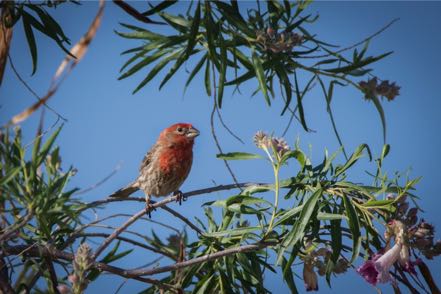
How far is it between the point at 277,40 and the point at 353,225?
1.06 metres

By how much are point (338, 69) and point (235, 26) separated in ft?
2.08

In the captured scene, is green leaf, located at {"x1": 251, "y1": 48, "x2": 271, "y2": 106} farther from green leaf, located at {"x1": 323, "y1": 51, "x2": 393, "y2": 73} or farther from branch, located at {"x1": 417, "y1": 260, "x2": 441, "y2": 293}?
branch, located at {"x1": 417, "y1": 260, "x2": 441, "y2": 293}

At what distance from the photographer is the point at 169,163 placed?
21.6 feet

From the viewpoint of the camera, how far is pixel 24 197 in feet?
10.4

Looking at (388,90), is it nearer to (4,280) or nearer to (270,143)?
(270,143)

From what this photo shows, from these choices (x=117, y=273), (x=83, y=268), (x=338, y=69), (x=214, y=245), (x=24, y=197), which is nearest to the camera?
(x=83, y=268)

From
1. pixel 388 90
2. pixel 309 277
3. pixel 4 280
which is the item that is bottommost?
pixel 4 280

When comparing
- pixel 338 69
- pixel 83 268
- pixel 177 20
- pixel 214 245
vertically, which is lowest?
pixel 83 268

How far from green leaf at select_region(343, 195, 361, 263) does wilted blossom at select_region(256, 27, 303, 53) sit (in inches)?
34.2

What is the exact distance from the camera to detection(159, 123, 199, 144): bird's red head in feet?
22.0

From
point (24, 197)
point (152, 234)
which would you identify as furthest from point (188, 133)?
point (24, 197)

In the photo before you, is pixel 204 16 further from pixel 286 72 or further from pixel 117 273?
pixel 117 273

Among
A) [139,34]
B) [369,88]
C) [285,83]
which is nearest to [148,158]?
Answer: [139,34]

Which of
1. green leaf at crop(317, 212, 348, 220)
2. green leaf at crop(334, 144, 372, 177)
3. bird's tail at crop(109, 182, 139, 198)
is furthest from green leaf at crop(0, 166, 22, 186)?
bird's tail at crop(109, 182, 139, 198)
